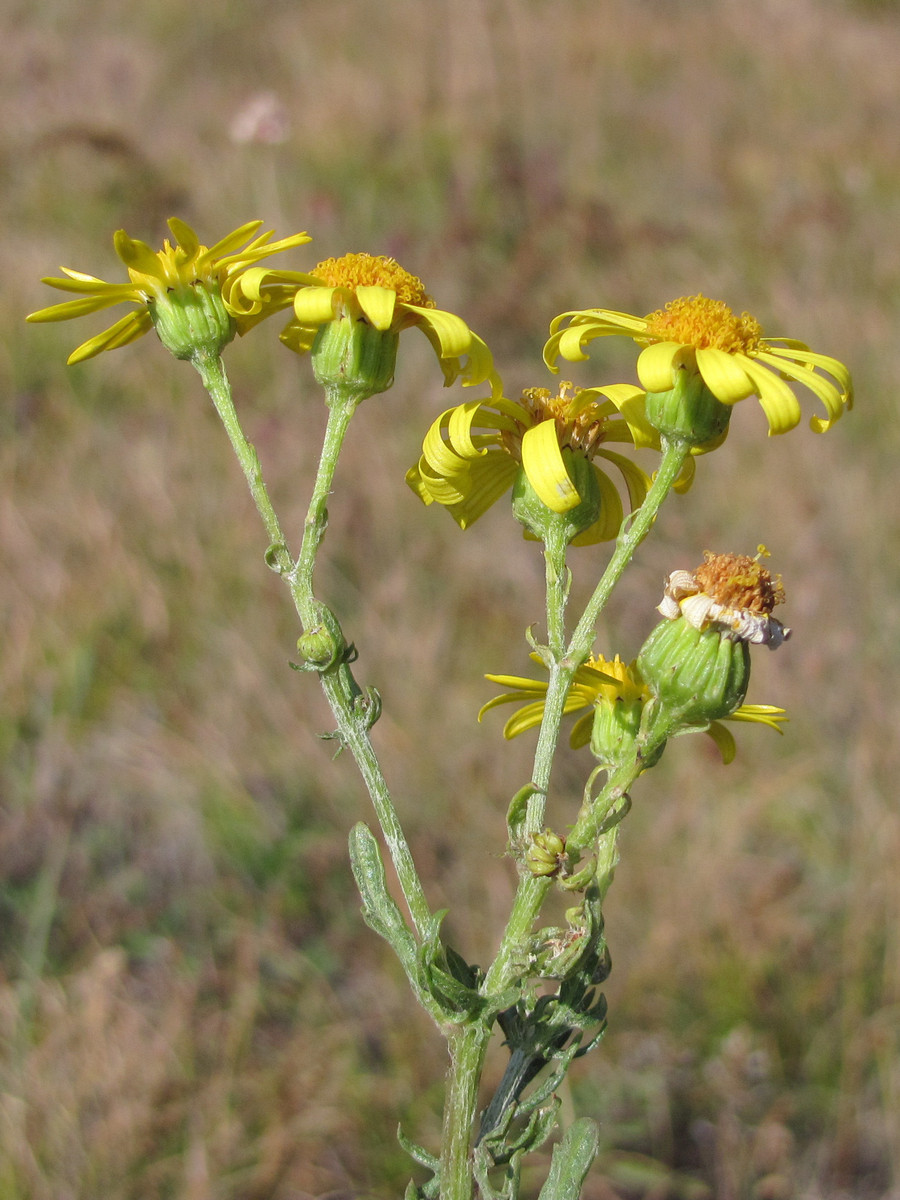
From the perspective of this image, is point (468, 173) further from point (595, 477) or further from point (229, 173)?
point (595, 477)

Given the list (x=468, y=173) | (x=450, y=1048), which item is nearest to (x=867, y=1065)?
(x=450, y=1048)

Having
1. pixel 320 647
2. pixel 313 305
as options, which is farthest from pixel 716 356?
pixel 320 647

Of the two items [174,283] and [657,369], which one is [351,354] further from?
[657,369]

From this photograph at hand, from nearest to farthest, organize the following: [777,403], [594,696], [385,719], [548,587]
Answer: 1. [777,403]
2. [548,587]
3. [594,696]
4. [385,719]

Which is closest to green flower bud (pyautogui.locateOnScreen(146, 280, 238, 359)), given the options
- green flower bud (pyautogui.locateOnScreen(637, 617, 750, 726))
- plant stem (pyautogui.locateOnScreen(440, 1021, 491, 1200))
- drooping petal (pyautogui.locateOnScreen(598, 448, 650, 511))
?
drooping petal (pyautogui.locateOnScreen(598, 448, 650, 511))

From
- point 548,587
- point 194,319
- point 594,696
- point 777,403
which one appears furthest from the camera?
point 594,696

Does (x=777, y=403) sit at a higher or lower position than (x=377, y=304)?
lower

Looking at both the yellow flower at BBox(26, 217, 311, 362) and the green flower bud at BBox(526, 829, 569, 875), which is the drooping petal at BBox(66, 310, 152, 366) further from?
the green flower bud at BBox(526, 829, 569, 875)
